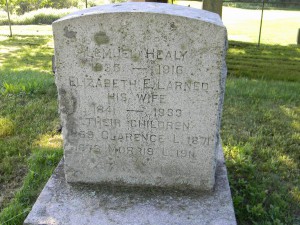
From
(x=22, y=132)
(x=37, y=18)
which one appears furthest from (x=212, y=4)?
(x=37, y=18)

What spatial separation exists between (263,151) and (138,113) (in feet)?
5.67

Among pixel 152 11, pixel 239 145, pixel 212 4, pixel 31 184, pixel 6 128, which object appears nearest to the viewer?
pixel 152 11

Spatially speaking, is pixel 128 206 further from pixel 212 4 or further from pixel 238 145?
pixel 212 4

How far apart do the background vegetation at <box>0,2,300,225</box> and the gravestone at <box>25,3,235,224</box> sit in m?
0.41

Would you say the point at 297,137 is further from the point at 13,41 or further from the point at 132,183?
the point at 13,41

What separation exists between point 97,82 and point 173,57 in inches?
21.8

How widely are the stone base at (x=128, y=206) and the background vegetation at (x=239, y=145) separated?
34 cm

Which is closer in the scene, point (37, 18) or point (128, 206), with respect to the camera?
point (128, 206)

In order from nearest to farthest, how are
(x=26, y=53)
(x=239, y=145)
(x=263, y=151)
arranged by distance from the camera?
(x=263, y=151) < (x=239, y=145) < (x=26, y=53)

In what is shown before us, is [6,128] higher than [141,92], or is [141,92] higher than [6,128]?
[141,92]

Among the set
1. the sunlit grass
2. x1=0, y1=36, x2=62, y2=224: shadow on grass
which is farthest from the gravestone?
the sunlit grass

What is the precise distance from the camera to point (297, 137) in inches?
166

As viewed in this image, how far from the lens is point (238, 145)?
397cm

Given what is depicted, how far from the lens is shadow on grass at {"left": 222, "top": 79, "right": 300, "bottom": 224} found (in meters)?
3.01
